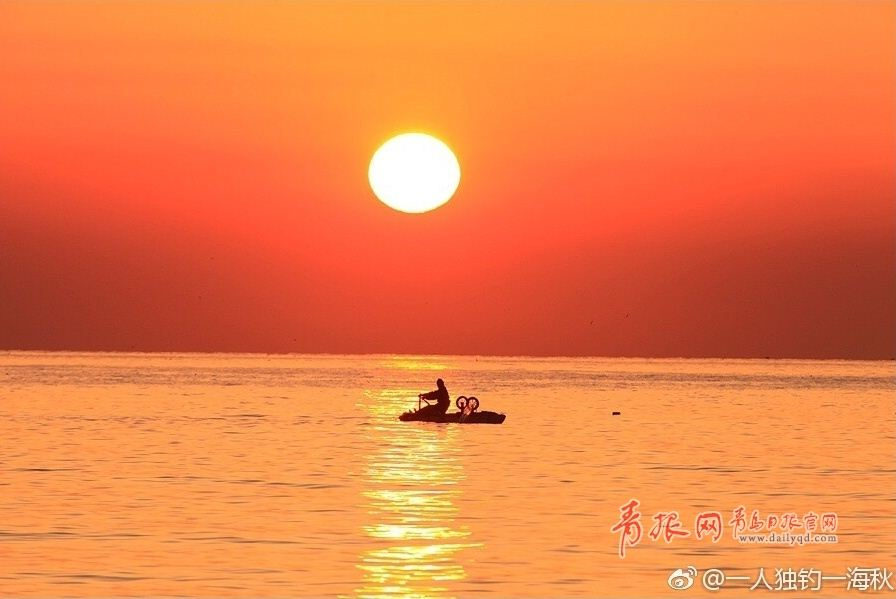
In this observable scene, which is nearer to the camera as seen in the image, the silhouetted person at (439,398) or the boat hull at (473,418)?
the silhouetted person at (439,398)

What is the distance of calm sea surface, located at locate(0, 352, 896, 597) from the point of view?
1094 inches

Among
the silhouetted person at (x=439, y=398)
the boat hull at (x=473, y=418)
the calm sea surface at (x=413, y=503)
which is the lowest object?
the calm sea surface at (x=413, y=503)

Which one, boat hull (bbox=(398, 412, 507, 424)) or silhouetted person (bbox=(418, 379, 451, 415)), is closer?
silhouetted person (bbox=(418, 379, 451, 415))

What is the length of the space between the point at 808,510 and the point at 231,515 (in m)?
13.9

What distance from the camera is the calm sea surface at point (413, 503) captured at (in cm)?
2778

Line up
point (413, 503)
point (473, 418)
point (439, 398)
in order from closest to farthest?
point (413, 503), point (439, 398), point (473, 418)

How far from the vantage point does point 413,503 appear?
3888 centimetres

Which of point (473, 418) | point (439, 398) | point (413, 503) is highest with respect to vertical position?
point (473, 418)

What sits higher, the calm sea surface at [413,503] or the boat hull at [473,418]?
the boat hull at [473,418]

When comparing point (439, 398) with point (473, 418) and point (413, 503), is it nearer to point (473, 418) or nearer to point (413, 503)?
point (473, 418)

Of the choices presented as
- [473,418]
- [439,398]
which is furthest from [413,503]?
[473,418]

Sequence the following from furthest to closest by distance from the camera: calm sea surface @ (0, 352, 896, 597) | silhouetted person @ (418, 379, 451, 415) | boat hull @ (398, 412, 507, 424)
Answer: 1. boat hull @ (398, 412, 507, 424)
2. silhouetted person @ (418, 379, 451, 415)
3. calm sea surface @ (0, 352, 896, 597)

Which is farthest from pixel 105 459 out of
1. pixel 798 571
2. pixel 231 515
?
pixel 798 571

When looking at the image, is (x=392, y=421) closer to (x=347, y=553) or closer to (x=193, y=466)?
(x=193, y=466)
